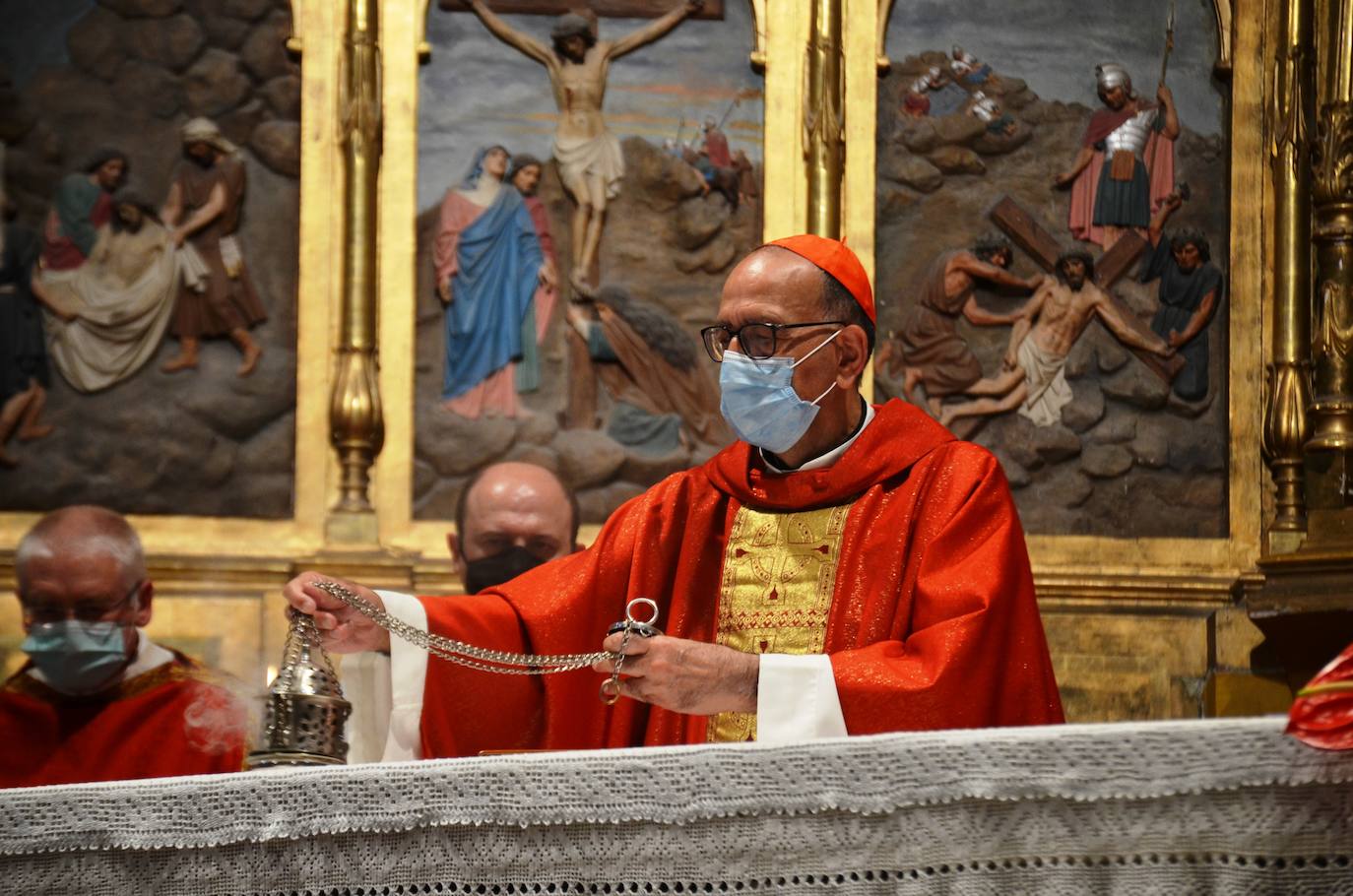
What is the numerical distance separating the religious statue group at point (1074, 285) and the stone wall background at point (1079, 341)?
4cm

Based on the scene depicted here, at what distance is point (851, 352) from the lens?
418cm

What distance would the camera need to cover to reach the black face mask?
6211 millimetres

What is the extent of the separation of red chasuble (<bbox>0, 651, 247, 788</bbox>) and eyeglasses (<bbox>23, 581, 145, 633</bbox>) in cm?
17

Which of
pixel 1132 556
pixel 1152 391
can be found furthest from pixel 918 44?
pixel 1132 556

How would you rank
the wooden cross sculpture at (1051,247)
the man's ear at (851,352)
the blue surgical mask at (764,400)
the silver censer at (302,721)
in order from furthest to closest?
the wooden cross sculpture at (1051,247)
the man's ear at (851,352)
the blue surgical mask at (764,400)
the silver censer at (302,721)

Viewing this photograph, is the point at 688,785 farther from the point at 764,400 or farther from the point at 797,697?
the point at 764,400

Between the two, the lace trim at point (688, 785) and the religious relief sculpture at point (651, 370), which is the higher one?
the religious relief sculpture at point (651, 370)

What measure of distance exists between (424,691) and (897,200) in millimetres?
4273

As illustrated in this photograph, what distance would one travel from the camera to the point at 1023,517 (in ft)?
24.1

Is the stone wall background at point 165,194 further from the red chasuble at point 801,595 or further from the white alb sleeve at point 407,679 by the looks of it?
the white alb sleeve at point 407,679

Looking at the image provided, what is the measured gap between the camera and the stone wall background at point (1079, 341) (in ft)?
24.4

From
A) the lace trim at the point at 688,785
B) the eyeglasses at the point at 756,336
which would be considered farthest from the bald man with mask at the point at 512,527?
the lace trim at the point at 688,785

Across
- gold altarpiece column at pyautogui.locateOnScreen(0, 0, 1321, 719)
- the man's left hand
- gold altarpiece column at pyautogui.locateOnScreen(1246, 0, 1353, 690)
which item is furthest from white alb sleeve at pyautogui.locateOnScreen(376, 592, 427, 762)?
gold altarpiece column at pyautogui.locateOnScreen(1246, 0, 1353, 690)

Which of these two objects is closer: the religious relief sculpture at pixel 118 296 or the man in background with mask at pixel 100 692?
the man in background with mask at pixel 100 692
